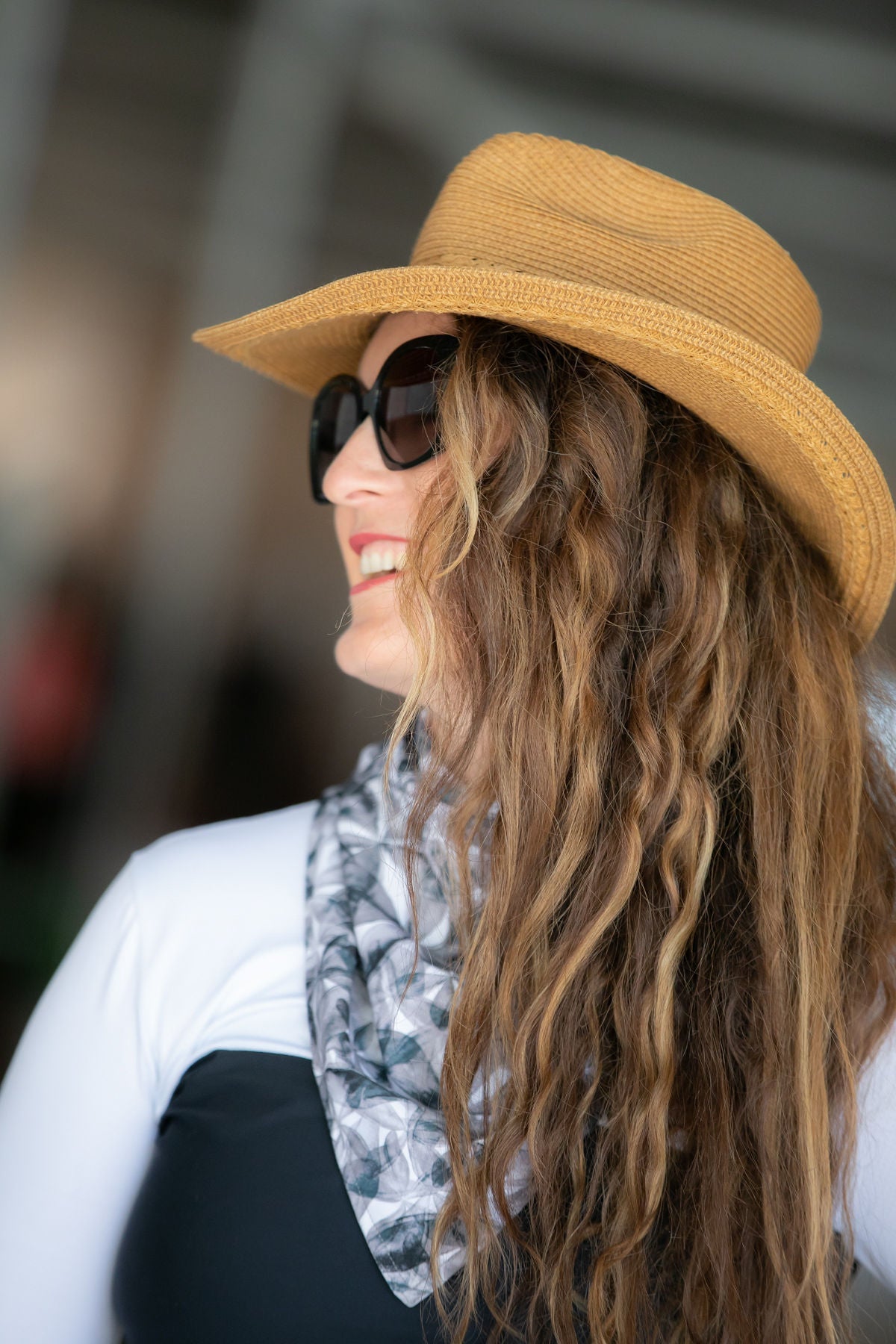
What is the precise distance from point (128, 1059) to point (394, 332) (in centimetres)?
100

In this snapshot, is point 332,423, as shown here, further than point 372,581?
Yes

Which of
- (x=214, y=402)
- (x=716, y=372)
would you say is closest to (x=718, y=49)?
(x=214, y=402)

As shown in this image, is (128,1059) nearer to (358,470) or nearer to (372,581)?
(372,581)

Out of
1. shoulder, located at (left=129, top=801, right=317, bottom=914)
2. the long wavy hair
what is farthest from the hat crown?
shoulder, located at (left=129, top=801, right=317, bottom=914)

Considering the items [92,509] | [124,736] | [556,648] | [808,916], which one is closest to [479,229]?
[556,648]

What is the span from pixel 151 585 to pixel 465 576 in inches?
63.7

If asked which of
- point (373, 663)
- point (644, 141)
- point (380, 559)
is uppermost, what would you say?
point (644, 141)

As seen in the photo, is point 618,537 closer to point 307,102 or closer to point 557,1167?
point 557,1167

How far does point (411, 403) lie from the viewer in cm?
112

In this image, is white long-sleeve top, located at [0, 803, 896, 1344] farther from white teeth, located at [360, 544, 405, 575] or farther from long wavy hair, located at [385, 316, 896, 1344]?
white teeth, located at [360, 544, 405, 575]

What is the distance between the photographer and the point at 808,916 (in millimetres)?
1032

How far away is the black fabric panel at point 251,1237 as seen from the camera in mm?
908

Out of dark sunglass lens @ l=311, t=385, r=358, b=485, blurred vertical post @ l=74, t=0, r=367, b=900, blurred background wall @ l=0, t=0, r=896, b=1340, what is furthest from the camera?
blurred vertical post @ l=74, t=0, r=367, b=900

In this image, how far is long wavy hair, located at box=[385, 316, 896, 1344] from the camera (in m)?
0.93
